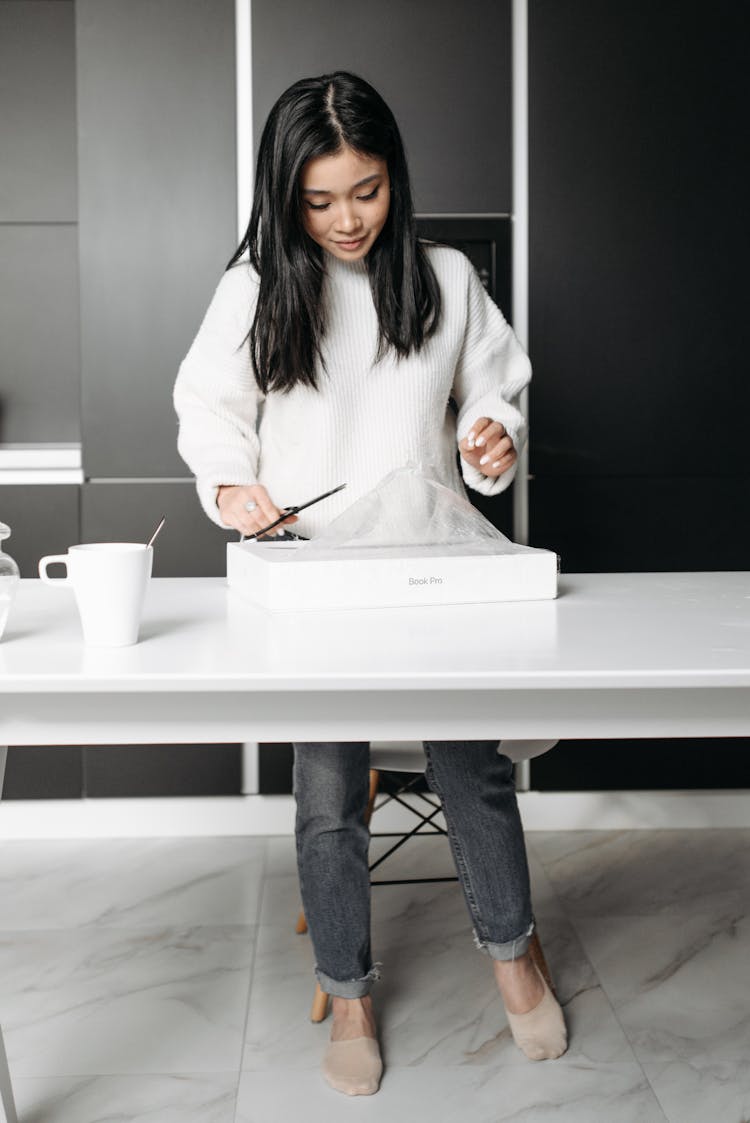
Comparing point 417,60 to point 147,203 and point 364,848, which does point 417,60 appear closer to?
point 147,203

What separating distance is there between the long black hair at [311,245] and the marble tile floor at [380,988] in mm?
1111

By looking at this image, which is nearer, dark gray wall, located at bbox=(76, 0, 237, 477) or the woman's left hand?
the woman's left hand

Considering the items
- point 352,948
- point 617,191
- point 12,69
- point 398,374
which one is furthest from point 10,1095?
point 12,69

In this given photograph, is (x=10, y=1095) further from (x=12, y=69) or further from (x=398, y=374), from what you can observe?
(x=12, y=69)

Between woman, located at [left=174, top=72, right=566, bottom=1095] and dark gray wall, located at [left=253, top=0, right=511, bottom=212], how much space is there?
2.68ft

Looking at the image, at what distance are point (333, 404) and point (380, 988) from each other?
41.9 inches

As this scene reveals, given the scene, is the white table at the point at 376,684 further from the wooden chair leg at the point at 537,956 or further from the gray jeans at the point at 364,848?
the wooden chair leg at the point at 537,956

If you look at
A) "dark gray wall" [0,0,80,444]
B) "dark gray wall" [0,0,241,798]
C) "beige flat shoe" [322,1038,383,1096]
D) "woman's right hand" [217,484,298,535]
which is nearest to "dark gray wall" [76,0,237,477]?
"dark gray wall" [0,0,241,798]

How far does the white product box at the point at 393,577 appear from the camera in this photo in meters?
1.31

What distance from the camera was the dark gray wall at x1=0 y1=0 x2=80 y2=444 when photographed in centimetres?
304

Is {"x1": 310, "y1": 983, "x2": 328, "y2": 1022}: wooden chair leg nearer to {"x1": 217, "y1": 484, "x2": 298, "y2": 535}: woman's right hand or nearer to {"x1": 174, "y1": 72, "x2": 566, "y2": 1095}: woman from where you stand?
{"x1": 174, "y1": 72, "x2": 566, "y2": 1095}: woman

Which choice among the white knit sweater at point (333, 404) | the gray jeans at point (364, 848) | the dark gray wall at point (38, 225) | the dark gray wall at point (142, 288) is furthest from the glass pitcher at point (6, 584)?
the dark gray wall at point (38, 225)

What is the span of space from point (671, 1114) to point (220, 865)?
4.31 feet

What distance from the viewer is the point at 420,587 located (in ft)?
4.39
